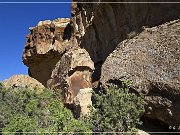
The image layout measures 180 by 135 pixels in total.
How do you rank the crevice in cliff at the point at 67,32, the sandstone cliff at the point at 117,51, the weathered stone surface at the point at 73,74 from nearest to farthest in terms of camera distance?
the sandstone cliff at the point at 117,51
the weathered stone surface at the point at 73,74
the crevice in cliff at the point at 67,32

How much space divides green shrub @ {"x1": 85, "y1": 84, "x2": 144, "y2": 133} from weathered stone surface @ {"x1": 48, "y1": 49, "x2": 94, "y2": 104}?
1126cm

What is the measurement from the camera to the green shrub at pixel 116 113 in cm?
1398

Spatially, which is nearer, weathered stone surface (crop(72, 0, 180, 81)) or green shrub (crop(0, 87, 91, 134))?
green shrub (crop(0, 87, 91, 134))

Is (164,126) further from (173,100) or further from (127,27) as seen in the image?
(127,27)

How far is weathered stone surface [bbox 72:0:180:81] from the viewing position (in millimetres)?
19156

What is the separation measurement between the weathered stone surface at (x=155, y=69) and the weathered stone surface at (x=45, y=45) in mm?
20748

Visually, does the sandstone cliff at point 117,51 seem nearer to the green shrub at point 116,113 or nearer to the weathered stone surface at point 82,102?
the green shrub at point 116,113

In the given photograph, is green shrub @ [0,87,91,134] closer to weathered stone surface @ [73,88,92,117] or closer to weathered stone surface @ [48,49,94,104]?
weathered stone surface @ [73,88,92,117]

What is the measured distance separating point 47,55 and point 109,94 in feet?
84.8

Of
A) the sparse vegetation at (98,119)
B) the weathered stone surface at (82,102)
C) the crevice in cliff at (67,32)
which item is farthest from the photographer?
the crevice in cliff at (67,32)

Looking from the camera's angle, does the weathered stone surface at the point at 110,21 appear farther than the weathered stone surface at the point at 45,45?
No

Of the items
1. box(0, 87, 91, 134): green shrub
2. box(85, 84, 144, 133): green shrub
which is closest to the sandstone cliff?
box(85, 84, 144, 133): green shrub

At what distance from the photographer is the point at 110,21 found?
26.7m

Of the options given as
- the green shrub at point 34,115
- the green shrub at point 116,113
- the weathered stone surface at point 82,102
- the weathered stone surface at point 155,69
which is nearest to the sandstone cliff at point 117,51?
the weathered stone surface at point 155,69
